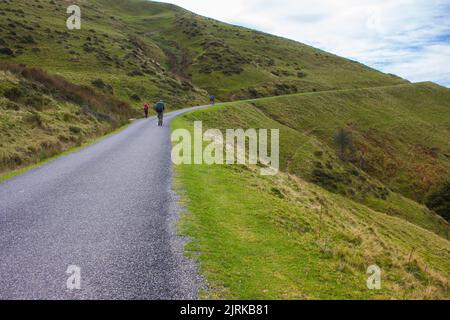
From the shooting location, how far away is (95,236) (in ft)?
26.7

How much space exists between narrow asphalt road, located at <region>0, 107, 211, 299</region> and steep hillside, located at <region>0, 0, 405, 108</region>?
4195 centimetres

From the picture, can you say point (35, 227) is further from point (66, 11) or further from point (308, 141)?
point (66, 11)

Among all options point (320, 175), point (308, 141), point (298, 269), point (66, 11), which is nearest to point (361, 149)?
point (308, 141)

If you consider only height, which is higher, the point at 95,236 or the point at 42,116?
the point at 42,116

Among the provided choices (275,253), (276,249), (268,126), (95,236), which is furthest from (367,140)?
(95,236)

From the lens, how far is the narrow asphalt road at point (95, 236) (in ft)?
19.6

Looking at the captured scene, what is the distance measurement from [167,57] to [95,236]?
10143cm

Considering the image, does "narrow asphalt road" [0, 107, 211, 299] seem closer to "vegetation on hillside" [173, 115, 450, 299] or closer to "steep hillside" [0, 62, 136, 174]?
"vegetation on hillside" [173, 115, 450, 299]

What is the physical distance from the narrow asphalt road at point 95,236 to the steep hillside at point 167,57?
4195 centimetres

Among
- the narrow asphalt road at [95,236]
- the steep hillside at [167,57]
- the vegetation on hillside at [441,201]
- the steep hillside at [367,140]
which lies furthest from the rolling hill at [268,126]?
the vegetation on hillside at [441,201]

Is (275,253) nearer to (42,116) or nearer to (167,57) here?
(42,116)

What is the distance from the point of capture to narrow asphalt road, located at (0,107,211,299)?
5.97 m

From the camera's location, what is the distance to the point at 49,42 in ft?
222

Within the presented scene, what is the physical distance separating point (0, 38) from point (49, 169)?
5875cm
